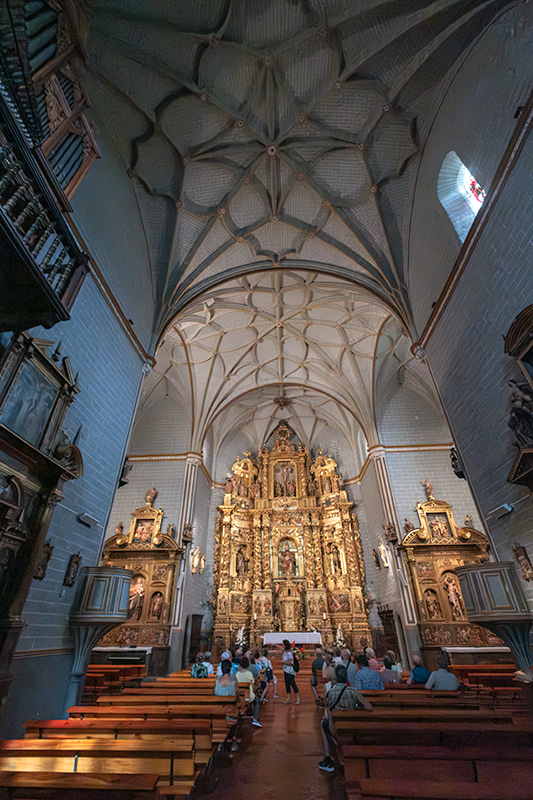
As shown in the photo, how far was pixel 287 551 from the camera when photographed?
21.3 m

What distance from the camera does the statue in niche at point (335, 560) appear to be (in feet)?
65.9

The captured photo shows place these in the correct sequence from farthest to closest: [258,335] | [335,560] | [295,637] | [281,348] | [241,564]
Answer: [241,564], [335,560], [281,348], [258,335], [295,637]

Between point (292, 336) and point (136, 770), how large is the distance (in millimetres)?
17875

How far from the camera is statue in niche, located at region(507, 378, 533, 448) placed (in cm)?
629

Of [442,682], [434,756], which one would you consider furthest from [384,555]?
[434,756]

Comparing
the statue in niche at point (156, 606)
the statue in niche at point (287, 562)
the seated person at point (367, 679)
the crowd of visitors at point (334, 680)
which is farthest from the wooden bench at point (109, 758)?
the statue in niche at point (287, 562)

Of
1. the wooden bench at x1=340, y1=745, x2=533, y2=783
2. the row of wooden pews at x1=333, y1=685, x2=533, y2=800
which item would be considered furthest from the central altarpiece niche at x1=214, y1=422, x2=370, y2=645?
the wooden bench at x1=340, y1=745, x2=533, y2=783

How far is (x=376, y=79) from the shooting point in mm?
10039

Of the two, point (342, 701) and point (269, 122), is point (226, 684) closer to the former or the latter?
point (342, 701)

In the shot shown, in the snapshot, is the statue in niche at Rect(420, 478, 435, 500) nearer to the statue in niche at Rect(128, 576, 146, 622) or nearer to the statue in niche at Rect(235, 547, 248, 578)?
the statue in niche at Rect(235, 547, 248, 578)

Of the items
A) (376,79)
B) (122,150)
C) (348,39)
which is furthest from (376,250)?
(122,150)

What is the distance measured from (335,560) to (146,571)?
1041 cm

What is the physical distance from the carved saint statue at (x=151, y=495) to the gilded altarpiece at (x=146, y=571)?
0.05 meters

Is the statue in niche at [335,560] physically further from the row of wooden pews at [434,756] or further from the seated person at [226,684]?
the row of wooden pews at [434,756]
